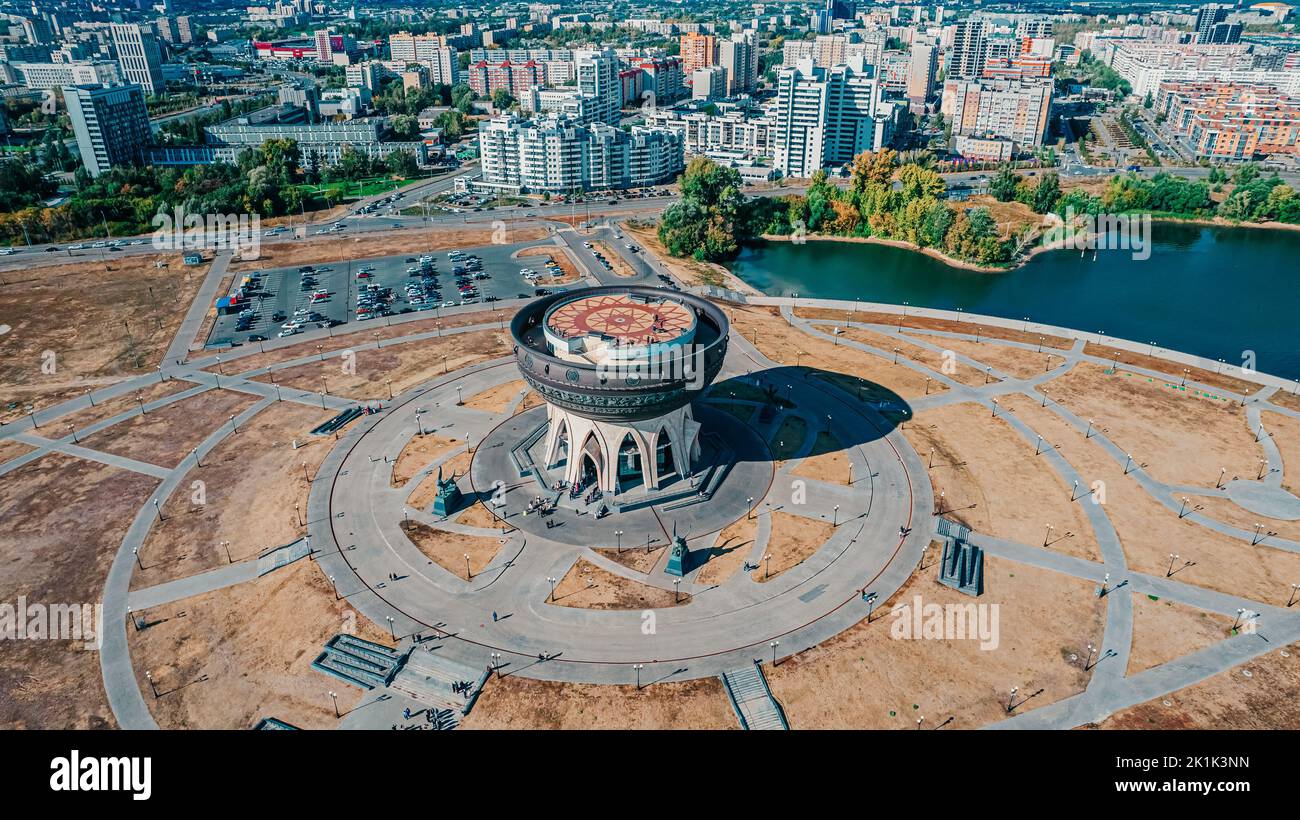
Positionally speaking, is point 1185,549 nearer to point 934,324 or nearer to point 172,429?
point 934,324

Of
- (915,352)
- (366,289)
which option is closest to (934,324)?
(915,352)

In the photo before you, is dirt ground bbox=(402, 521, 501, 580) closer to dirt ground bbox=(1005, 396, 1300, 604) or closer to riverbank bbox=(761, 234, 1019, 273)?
dirt ground bbox=(1005, 396, 1300, 604)

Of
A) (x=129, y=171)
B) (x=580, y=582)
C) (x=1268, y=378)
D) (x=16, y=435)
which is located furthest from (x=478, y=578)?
(x=129, y=171)

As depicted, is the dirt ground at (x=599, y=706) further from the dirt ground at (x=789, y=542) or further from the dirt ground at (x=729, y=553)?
the dirt ground at (x=789, y=542)

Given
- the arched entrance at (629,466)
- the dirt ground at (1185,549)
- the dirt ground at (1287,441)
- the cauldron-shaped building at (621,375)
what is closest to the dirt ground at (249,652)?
the cauldron-shaped building at (621,375)

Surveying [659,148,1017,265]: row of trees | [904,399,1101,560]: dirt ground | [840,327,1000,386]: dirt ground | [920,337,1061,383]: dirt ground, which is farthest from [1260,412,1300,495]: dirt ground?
[659,148,1017,265]: row of trees

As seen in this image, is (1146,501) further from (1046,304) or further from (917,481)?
(1046,304)
